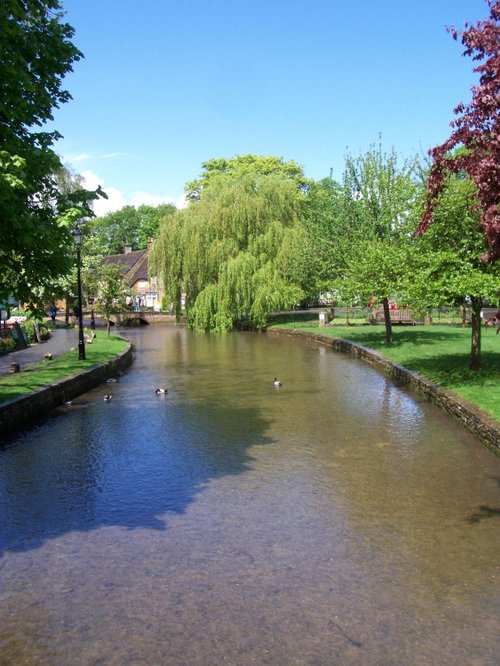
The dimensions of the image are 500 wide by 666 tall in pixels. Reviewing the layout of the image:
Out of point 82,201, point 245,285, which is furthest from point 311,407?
point 245,285

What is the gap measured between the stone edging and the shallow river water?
1.02ft

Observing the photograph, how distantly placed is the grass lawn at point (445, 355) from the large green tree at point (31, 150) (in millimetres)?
8501

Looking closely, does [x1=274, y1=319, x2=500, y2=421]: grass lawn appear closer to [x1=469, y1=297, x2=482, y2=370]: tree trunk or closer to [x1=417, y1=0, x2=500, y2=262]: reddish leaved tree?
[x1=469, y1=297, x2=482, y2=370]: tree trunk

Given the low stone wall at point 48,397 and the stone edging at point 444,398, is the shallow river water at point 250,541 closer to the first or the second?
the stone edging at point 444,398

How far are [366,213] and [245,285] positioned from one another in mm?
12991

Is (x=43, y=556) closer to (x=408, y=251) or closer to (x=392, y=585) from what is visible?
(x=392, y=585)

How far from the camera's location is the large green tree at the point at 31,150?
866cm

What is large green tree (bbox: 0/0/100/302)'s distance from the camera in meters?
8.66

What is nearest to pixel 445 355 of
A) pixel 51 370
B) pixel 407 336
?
pixel 407 336

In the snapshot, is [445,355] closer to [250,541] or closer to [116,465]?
[116,465]

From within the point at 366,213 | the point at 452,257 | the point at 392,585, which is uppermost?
the point at 366,213

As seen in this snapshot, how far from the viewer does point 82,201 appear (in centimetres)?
1080

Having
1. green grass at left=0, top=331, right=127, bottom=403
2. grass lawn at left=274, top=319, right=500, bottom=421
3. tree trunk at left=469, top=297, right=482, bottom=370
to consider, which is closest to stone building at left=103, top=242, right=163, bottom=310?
grass lawn at left=274, top=319, right=500, bottom=421

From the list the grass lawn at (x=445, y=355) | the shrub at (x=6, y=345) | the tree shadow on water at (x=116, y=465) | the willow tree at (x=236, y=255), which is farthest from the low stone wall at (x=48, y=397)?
the willow tree at (x=236, y=255)
